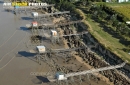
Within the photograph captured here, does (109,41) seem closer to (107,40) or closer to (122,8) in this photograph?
(107,40)

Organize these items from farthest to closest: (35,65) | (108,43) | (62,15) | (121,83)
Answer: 1. (62,15)
2. (108,43)
3. (35,65)
4. (121,83)

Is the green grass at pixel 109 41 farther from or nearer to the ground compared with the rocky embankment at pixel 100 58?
farther from the ground

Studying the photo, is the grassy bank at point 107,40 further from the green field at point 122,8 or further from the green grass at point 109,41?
the green field at point 122,8

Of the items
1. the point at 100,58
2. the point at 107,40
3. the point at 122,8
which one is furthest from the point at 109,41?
the point at 122,8

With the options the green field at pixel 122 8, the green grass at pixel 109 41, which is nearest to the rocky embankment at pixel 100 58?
the green grass at pixel 109 41

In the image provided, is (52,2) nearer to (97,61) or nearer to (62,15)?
(62,15)

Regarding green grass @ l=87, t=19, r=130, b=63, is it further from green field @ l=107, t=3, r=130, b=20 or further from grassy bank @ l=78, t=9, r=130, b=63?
green field @ l=107, t=3, r=130, b=20

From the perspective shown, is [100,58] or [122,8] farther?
[122,8]

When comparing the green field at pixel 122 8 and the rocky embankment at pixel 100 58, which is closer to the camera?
the rocky embankment at pixel 100 58

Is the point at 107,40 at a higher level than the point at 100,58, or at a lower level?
higher

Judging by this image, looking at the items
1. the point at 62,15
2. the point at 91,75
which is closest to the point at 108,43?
the point at 91,75

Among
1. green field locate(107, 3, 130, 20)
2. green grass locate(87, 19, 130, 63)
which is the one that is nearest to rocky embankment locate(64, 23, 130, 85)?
green grass locate(87, 19, 130, 63)
